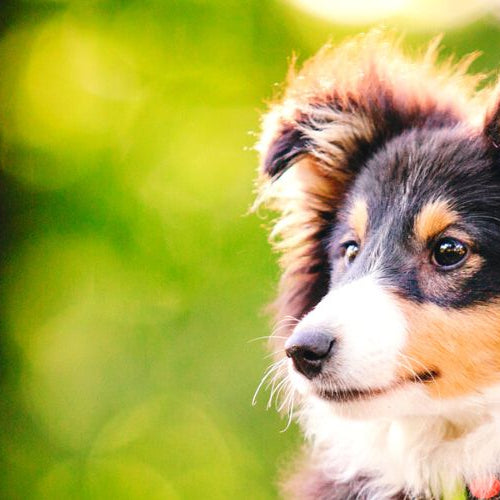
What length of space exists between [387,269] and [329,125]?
0.89m

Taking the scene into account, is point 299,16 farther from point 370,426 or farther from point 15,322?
point 370,426

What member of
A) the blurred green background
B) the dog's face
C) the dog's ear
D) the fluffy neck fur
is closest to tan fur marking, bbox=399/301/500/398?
the dog's face

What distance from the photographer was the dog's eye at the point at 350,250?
3.45m

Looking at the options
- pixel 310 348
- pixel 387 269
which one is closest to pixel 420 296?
pixel 387 269

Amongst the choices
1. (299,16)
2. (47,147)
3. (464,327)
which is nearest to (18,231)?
(47,147)

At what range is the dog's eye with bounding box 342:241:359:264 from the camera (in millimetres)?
3447

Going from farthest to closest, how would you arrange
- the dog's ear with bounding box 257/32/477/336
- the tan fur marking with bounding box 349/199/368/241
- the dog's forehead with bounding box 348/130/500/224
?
the dog's ear with bounding box 257/32/477/336 < the tan fur marking with bounding box 349/199/368/241 < the dog's forehead with bounding box 348/130/500/224

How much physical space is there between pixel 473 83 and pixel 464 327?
153 cm

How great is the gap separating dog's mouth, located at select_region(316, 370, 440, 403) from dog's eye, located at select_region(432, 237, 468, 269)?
0.41m

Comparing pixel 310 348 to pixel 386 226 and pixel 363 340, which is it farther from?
pixel 386 226

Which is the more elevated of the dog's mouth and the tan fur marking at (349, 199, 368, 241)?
the tan fur marking at (349, 199, 368, 241)

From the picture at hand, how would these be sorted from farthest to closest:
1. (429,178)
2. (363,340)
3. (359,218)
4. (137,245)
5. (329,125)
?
1. (137,245)
2. (329,125)
3. (359,218)
4. (429,178)
5. (363,340)

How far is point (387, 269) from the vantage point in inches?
121

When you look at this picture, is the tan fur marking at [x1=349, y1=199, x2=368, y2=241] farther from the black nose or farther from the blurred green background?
the blurred green background
